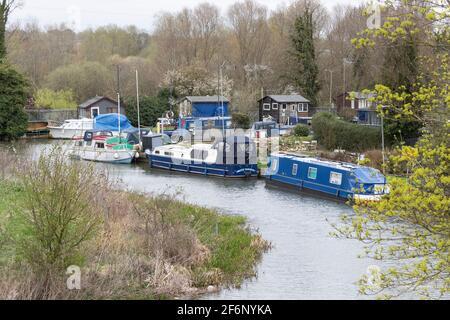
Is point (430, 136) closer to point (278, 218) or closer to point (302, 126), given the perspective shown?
point (278, 218)

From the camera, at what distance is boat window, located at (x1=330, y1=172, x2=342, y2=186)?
88.8 feet

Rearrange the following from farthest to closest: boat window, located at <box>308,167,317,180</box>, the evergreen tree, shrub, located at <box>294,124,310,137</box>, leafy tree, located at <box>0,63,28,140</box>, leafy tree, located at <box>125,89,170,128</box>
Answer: leafy tree, located at <box>125,89,170,128</box> → leafy tree, located at <box>0,63,28,140</box> → shrub, located at <box>294,124,310,137</box> → the evergreen tree → boat window, located at <box>308,167,317,180</box>

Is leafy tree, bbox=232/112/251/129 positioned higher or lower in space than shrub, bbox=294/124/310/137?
higher

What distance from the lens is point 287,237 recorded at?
21000 millimetres

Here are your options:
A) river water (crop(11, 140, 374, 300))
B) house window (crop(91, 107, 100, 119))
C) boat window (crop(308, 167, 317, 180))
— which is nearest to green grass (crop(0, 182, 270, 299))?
river water (crop(11, 140, 374, 300))

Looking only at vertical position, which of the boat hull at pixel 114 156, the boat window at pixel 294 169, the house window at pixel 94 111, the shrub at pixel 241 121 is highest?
the house window at pixel 94 111

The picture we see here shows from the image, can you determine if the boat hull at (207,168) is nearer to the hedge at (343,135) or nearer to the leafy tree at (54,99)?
the hedge at (343,135)

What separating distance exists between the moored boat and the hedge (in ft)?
32.9

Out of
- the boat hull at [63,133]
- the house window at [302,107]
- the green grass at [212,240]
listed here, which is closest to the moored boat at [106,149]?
the boat hull at [63,133]

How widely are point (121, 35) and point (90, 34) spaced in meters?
3.62

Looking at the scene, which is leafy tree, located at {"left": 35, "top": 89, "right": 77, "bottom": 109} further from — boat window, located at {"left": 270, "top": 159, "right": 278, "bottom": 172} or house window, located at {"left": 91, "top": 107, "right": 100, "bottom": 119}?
boat window, located at {"left": 270, "top": 159, "right": 278, "bottom": 172}

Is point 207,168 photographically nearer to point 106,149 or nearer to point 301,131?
point 106,149

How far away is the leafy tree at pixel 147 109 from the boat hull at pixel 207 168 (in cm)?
1689

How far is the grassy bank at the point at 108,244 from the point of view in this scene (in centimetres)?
1242
